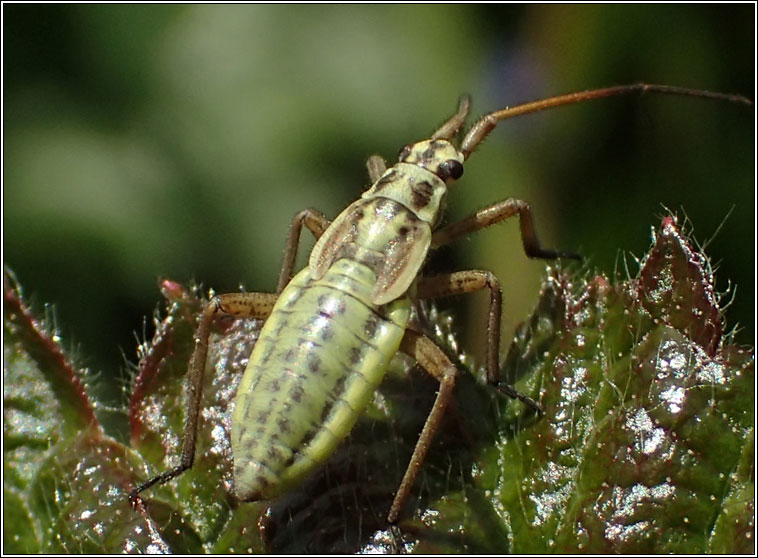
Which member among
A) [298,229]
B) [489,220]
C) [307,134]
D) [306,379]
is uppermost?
[307,134]

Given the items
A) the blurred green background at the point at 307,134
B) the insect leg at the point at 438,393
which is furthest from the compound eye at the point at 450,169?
the blurred green background at the point at 307,134

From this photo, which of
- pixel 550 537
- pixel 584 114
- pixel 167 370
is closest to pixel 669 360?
pixel 550 537

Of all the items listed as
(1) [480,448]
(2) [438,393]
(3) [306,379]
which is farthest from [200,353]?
(1) [480,448]

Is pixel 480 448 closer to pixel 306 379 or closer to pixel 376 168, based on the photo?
pixel 306 379

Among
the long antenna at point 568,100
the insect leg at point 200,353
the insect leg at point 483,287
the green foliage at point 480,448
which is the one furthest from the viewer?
the long antenna at point 568,100

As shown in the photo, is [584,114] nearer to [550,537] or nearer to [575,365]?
[575,365]

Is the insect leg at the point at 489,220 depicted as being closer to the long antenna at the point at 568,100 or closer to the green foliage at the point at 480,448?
the long antenna at the point at 568,100
